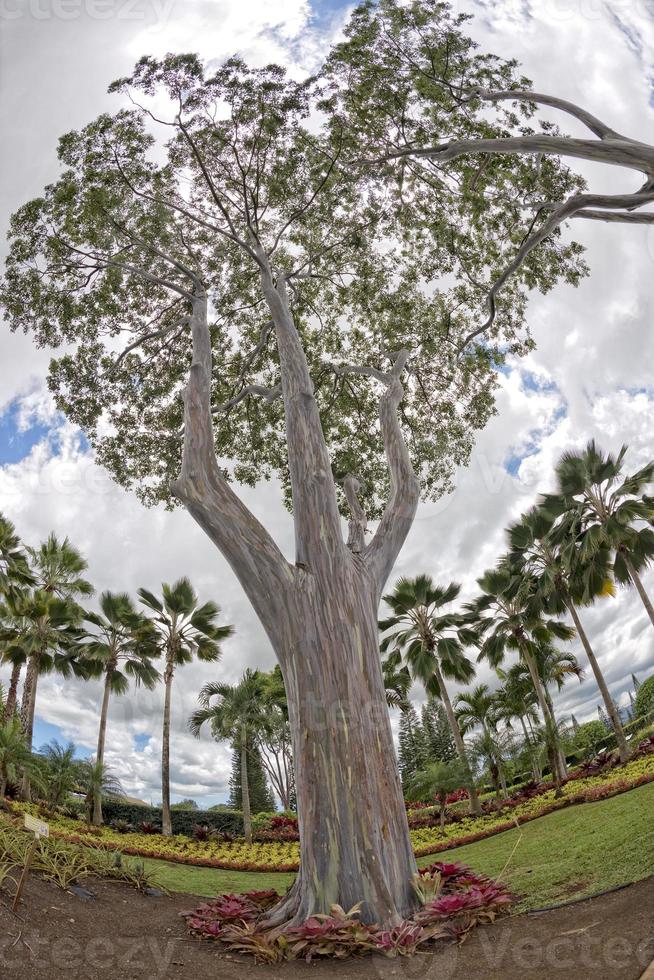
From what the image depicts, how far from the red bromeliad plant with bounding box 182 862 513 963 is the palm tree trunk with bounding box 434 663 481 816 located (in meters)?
9.86

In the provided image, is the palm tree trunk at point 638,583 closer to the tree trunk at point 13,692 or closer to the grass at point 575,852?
the grass at point 575,852

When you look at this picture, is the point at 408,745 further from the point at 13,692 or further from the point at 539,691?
the point at 13,692

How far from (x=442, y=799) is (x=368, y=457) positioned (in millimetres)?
8505

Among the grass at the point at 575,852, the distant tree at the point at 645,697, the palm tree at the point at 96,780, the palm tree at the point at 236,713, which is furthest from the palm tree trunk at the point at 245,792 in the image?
the distant tree at the point at 645,697

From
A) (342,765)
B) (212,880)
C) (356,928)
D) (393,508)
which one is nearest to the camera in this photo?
(356,928)

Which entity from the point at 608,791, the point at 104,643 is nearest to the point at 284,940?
the point at 608,791

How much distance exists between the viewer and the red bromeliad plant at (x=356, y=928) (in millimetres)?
4155

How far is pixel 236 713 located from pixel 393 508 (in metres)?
13.0

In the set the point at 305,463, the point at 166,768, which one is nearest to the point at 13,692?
the point at 166,768

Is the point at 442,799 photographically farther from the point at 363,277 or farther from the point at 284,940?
the point at 363,277

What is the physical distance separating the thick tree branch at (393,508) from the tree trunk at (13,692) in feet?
41.4

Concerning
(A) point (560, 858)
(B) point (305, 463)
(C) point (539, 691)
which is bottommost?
(A) point (560, 858)

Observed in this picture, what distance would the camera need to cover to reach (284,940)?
14.1ft

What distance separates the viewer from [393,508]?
6934 millimetres
